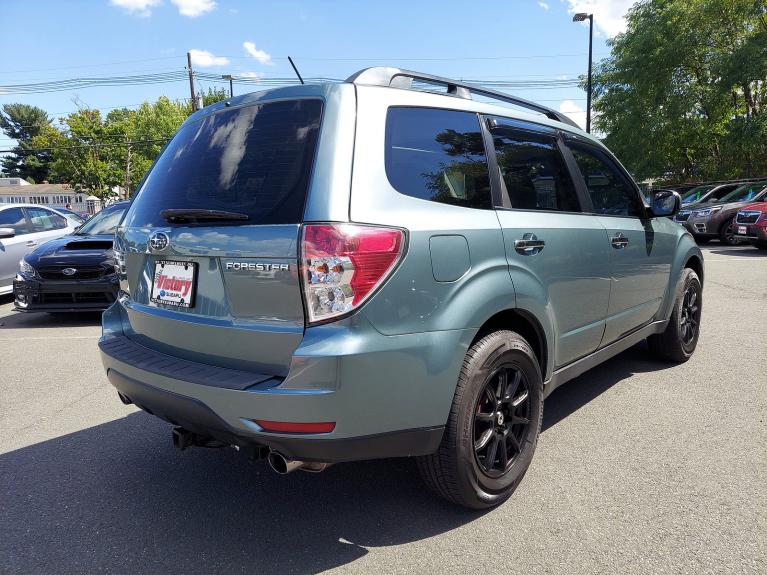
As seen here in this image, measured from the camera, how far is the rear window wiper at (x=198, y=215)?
2209 millimetres

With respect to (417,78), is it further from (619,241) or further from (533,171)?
(619,241)

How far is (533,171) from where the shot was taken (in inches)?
121

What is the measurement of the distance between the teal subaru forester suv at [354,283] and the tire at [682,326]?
195cm

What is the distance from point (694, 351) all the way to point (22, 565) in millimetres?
5213

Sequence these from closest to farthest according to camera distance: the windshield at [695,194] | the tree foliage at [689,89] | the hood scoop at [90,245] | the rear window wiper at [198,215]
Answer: the rear window wiper at [198,215] → the hood scoop at [90,245] → the windshield at [695,194] → the tree foliage at [689,89]

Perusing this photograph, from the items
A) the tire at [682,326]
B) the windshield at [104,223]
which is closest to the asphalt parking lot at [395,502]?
the tire at [682,326]

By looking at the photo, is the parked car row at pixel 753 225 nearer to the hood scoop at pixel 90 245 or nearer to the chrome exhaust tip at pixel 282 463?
the hood scoop at pixel 90 245

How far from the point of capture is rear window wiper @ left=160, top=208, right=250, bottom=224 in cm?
221

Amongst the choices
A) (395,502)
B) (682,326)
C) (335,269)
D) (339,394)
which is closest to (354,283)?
(335,269)

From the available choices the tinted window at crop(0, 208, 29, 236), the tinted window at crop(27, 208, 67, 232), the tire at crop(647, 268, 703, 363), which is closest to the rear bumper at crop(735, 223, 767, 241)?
the tire at crop(647, 268, 703, 363)

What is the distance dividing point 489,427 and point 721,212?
16.2m

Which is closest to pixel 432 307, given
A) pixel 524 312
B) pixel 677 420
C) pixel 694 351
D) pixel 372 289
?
pixel 372 289

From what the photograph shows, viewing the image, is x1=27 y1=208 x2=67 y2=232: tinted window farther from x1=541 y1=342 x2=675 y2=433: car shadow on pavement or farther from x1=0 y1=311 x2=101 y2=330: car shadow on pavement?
x1=541 y1=342 x2=675 y2=433: car shadow on pavement

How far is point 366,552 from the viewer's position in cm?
232
